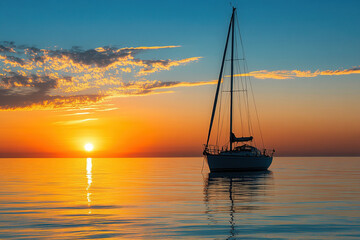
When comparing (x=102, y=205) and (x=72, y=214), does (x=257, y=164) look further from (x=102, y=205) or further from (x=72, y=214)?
(x=72, y=214)

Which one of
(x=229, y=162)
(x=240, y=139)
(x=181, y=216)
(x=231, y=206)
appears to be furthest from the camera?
(x=240, y=139)

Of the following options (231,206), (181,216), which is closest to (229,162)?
(231,206)

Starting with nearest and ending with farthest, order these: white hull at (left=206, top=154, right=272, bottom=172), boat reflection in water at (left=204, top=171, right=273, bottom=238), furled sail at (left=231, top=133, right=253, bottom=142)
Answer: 1. boat reflection in water at (left=204, top=171, right=273, bottom=238)
2. white hull at (left=206, top=154, right=272, bottom=172)
3. furled sail at (left=231, top=133, right=253, bottom=142)

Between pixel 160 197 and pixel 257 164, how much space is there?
138ft

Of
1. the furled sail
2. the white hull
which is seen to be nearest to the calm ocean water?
the white hull

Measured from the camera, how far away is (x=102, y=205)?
1182 inches

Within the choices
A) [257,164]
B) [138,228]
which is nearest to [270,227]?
[138,228]

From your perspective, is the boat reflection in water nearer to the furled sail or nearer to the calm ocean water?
the calm ocean water

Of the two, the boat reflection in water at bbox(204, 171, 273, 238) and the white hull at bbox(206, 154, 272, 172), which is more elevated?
the white hull at bbox(206, 154, 272, 172)

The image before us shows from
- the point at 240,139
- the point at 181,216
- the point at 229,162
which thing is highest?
the point at 240,139

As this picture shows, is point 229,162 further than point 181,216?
Yes

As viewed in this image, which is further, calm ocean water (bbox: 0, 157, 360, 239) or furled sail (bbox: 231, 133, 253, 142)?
furled sail (bbox: 231, 133, 253, 142)

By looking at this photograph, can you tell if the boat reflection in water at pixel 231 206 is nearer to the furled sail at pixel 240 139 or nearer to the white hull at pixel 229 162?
the white hull at pixel 229 162

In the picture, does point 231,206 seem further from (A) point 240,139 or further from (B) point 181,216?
(A) point 240,139
